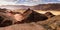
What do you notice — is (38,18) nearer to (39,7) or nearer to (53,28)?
(53,28)

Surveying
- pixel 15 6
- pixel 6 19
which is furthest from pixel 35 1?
pixel 6 19

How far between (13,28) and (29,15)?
310 millimetres

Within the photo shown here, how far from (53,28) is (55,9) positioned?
2.12 feet

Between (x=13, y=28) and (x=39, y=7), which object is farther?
(x=39, y=7)

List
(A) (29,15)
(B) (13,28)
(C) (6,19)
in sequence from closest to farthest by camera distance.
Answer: (B) (13,28), (C) (6,19), (A) (29,15)

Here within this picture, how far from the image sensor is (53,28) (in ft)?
2.65

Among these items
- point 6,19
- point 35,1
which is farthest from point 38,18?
point 35,1

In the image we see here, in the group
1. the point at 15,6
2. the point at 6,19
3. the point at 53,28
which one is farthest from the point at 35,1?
the point at 53,28

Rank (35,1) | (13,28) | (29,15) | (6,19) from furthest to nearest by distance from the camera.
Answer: (35,1)
(29,15)
(6,19)
(13,28)

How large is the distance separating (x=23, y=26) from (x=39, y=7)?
66 centimetres

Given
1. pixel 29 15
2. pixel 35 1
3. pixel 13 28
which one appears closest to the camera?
pixel 13 28

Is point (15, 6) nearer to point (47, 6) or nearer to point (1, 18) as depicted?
point (47, 6)

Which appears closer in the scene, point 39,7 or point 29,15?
point 29,15

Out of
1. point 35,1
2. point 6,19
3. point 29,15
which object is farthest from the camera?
point 35,1
